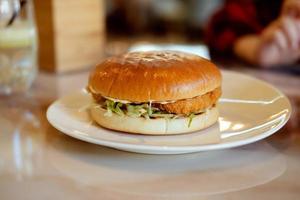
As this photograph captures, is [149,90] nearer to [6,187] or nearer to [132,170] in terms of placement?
[132,170]

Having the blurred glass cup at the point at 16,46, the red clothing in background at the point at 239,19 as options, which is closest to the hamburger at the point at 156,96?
the blurred glass cup at the point at 16,46

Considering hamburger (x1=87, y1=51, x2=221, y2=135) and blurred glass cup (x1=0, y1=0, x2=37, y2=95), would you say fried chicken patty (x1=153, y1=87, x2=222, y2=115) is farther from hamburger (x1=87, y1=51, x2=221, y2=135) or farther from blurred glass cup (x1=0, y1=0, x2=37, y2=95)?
blurred glass cup (x1=0, y1=0, x2=37, y2=95)

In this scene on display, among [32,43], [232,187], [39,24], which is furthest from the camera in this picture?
[39,24]

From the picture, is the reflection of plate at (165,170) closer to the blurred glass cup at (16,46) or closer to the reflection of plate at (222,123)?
the reflection of plate at (222,123)

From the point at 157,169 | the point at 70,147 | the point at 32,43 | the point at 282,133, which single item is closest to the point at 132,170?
the point at 157,169

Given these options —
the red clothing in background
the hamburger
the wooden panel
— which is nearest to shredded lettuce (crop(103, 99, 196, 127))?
the hamburger
